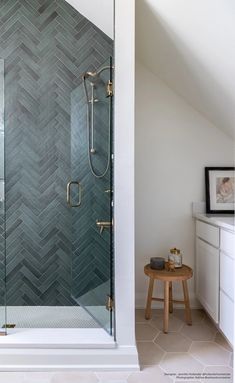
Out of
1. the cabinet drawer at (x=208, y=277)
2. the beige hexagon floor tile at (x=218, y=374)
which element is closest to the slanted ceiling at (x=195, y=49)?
the cabinet drawer at (x=208, y=277)

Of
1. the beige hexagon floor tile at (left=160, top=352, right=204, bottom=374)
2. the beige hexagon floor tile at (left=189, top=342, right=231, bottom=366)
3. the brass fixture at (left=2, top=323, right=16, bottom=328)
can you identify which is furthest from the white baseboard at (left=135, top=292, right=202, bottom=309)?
the brass fixture at (left=2, top=323, right=16, bottom=328)

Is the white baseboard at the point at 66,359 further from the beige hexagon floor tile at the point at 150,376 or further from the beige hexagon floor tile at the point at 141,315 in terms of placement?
the beige hexagon floor tile at the point at 141,315

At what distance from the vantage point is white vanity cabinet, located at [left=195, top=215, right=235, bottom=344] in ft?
6.03

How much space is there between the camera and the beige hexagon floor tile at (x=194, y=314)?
2420 millimetres

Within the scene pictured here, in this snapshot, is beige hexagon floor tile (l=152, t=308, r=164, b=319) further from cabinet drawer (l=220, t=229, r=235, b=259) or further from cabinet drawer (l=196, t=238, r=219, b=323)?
cabinet drawer (l=220, t=229, r=235, b=259)

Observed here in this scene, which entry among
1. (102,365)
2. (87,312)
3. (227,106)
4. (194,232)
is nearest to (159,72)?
(227,106)

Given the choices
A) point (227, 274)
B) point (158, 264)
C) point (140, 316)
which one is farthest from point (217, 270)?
point (140, 316)

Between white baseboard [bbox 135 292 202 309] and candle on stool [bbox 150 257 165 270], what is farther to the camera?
white baseboard [bbox 135 292 202 309]

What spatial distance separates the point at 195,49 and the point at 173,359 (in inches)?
80.5

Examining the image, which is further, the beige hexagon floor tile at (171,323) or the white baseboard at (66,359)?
the beige hexagon floor tile at (171,323)

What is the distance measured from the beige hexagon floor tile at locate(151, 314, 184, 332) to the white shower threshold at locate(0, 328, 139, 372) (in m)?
0.56

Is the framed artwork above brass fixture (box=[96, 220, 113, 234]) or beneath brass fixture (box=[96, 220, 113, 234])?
above

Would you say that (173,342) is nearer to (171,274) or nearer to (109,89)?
(171,274)

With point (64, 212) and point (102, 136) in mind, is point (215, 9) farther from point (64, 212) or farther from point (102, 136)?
point (64, 212)
